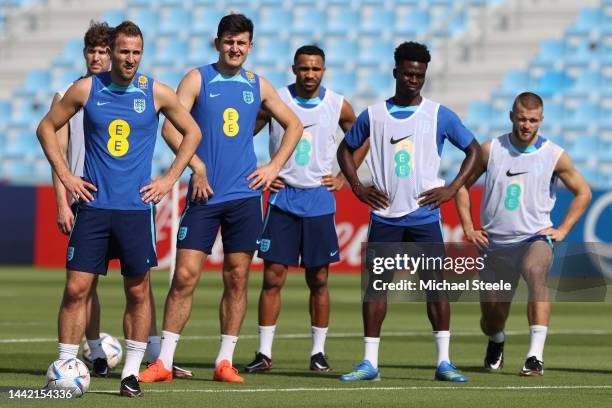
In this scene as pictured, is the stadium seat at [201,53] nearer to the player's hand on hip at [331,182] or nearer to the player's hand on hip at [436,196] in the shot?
the player's hand on hip at [331,182]

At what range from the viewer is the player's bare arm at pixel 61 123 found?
9.12 metres

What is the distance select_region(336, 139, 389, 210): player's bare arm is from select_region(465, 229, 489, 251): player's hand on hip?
1104 mm

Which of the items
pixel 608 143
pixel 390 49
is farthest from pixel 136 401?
pixel 390 49

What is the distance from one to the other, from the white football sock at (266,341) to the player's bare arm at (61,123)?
8.67 ft

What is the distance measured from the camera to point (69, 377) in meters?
8.90

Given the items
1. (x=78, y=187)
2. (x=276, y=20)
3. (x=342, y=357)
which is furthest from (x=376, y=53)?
(x=78, y=187)

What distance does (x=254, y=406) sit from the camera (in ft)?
28.3

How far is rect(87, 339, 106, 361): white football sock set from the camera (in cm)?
1080

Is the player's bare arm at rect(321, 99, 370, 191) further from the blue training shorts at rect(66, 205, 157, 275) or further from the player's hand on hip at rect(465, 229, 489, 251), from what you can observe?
the blue training shorts at rect(66, 205, 157, 275)

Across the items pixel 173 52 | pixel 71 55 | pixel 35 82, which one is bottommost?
pixel 35 82

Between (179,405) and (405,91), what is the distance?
3.03 metres

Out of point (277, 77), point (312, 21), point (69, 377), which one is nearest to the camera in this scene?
point (69, 377)

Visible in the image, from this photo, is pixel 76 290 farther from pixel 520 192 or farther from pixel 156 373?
pixel 520 192

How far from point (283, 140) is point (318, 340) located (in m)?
1.83
